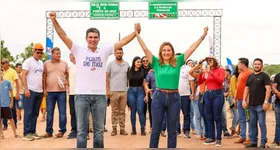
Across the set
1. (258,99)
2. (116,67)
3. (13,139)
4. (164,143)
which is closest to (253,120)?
(258,99)

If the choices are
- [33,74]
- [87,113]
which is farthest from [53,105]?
[87,113]

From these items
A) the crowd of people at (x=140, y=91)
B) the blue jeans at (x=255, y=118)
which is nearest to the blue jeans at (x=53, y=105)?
the crowd of people at (x=140, y=91)

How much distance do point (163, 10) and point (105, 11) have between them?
440 cm

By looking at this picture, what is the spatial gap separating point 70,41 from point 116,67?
4.55 meters

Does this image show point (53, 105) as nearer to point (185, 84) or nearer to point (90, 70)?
point (185, 84)

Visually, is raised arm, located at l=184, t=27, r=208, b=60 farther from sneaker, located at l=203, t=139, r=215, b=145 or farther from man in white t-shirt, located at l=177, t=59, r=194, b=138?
man in white t-shirt, located at l=177, t=59, r=194, b=138

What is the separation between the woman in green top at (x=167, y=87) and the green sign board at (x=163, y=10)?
28535mm

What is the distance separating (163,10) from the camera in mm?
36219

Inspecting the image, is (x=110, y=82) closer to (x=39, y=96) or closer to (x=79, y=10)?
(x=39, y=96)

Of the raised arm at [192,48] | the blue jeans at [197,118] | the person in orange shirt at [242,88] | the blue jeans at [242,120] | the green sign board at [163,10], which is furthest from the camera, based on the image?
the green sign board at [163,10]

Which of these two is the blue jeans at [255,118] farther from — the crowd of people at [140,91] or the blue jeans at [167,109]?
the blue jeans at [167,109]

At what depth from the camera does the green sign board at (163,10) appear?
35938 millimetres

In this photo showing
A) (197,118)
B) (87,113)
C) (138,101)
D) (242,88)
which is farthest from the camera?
(138,101)

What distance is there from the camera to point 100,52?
23.4 ft
